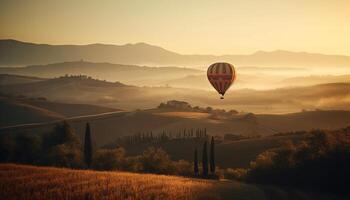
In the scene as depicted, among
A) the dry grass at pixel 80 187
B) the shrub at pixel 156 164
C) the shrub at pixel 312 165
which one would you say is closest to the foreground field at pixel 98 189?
the dry grass at pixel 80 187

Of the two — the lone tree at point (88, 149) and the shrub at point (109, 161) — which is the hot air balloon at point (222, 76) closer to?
the shrub at point (109, 161)

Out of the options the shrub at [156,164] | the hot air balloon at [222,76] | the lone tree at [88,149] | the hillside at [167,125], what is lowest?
the shrub at [156,164]

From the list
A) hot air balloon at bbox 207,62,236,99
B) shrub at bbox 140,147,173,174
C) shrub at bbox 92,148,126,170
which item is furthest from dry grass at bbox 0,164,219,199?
hot air balloon at bbox 207,62,236,99

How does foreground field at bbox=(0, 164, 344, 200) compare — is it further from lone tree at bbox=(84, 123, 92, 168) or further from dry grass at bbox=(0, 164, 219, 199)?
lone tree at bbox=(84, 123, 92, 168)

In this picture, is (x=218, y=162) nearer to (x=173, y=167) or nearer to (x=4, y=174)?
(x=173, y=167)

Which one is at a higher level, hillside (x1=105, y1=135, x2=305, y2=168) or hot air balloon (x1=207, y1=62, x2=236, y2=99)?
hot air balloon (x1=207, y1=62, x2=236, y2=99)

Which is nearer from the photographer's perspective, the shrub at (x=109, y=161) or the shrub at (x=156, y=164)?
the shrub at (x=156, y=164)

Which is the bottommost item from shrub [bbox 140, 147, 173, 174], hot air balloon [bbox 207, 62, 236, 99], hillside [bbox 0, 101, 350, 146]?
shrub [bbox 140, 147, 173, 174]

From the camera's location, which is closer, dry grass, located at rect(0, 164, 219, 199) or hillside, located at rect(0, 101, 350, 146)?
dry grass, located at rect(0, 164, 219, 199)
